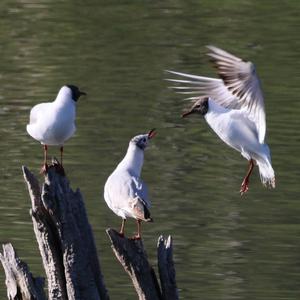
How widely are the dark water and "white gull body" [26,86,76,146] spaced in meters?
3.28

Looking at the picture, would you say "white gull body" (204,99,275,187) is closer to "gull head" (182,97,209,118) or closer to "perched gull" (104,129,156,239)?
"gull head" (182,97,209,118)

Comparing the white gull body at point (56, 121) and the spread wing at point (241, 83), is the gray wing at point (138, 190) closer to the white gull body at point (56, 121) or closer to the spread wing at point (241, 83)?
the white gull body at point (56, 121)

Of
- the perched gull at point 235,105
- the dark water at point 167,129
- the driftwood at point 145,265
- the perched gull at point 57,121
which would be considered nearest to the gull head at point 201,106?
the perched gull at point 235,105

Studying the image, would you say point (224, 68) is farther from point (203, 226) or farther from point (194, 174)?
point (194, 174)

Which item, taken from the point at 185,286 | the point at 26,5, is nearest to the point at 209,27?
the point at 26,5

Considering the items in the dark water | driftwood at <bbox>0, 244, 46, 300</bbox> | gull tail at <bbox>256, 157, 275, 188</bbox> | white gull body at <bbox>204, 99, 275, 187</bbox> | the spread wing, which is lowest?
the dark water

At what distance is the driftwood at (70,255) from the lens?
35.9 feet

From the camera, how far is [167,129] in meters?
21.5

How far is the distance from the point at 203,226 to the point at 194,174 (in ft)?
6.64

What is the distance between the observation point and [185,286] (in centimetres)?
1551

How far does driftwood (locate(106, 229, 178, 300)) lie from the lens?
36.0ft

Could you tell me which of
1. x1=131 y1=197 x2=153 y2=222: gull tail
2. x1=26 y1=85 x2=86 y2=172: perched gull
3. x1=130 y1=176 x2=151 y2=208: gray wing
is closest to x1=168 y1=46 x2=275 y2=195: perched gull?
x1=26 y1=85 x2=86 y2=172: perched gull

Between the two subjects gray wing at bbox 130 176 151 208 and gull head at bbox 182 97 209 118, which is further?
gull head at bbox 182 97 209 118

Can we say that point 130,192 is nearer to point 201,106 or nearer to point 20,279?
point 20,279
